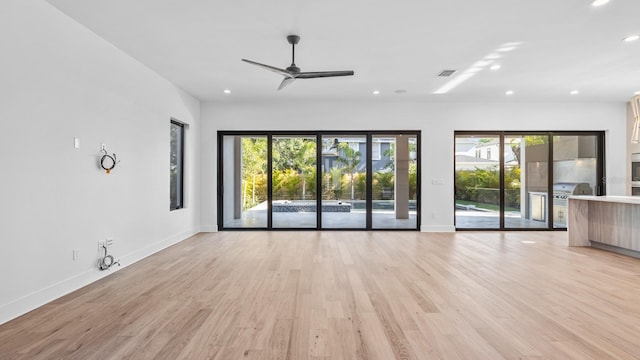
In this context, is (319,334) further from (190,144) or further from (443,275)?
(190,144)

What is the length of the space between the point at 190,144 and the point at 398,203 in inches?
181

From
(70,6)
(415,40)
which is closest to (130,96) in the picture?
(70,6)

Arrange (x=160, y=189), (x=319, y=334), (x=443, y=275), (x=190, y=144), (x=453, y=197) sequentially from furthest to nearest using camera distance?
(x=453, y=197)
(x=190, y=144)
(x=160, y=189)
(x=443, y=275)
(x=319, y=334)

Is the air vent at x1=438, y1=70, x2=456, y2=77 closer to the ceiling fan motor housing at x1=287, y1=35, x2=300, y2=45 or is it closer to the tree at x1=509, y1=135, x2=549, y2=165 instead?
the ceiling fan motor housing at x1=287, y1=35, x2=300, y2=45

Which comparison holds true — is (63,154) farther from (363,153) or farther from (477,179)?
(477,179)

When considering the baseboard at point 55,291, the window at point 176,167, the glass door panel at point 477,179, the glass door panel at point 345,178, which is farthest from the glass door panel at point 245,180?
the glass door panel at point 477,179

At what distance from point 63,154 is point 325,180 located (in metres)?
4.68

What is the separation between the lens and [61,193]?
3.25 m

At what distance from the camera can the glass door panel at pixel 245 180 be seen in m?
7.09

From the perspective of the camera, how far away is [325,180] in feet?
23.2

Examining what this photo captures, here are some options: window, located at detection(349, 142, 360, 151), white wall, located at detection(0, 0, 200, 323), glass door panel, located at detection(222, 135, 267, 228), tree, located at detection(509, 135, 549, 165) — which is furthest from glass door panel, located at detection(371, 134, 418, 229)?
white wall, located at detection(0, 0, 200, 323)

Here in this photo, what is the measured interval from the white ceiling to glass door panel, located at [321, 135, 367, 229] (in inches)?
60.5

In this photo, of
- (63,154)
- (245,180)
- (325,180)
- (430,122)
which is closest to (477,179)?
(430,122)

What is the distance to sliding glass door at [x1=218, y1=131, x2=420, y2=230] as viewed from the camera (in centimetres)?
705
